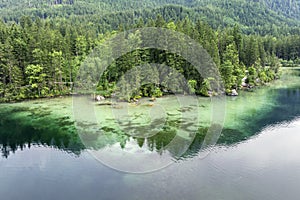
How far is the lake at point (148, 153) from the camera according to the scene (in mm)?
22156

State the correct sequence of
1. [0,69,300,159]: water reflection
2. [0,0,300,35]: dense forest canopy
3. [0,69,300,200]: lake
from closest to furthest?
[0,69,300,200]: lake < [0,69,300,159]: water reflection < [0,0,300,35]: dense forest canopy

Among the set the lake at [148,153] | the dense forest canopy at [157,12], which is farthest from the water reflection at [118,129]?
the dense forest canopy at [157,12]

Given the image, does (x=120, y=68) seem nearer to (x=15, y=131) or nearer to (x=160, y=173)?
(x=15, y=131)

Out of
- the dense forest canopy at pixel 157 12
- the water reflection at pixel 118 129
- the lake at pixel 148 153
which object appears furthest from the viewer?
the dense forest canopy at pixel 157 12

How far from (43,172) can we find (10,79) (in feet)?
101

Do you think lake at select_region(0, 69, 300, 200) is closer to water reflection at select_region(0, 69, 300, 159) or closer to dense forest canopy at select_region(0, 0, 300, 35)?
water reflection at select_region(0, 69, 300, 159)

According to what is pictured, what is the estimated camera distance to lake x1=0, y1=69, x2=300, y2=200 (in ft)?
72.7

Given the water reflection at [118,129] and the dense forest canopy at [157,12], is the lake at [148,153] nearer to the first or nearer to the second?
the water reflection at [118,129]

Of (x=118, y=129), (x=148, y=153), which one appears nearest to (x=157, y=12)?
(x=118, y=129)

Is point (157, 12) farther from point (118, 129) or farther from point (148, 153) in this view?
point (148, 153)

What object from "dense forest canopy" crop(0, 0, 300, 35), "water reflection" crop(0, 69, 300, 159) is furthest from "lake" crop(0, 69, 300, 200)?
"dense forest canopy" crop(0, 0, 300, 35)

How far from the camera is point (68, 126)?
36188 mm

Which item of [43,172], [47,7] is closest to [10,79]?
[43,172]

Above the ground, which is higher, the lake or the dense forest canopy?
the dense forest canopy
